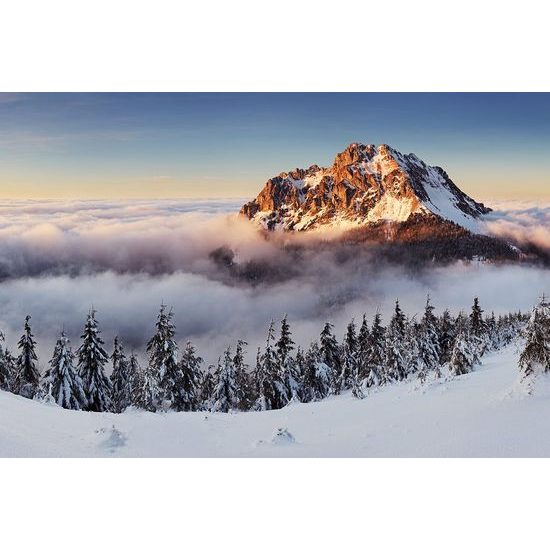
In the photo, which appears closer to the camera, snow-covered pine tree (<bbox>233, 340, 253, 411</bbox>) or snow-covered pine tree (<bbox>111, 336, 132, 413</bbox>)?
snow-covered pine tree (<bbox>233, 340, 253, 411</bbox>)

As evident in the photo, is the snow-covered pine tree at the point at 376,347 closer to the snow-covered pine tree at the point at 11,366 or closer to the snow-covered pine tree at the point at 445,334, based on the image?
the snow-covered pine tree at the point at 445,334

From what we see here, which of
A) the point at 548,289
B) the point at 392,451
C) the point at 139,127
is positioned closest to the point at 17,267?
the point at 139,127

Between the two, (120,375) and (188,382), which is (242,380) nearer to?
(188,382)

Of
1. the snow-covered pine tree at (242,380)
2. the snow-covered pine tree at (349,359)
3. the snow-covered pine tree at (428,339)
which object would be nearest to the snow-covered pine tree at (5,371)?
the snow-covered pine tree at (242,380)

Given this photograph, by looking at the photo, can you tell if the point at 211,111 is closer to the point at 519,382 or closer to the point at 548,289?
the point at 519,382

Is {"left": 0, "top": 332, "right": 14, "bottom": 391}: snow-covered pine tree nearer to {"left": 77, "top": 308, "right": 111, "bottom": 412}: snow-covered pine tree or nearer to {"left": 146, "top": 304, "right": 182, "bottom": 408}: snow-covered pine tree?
{"left": 77, "top": 308, "right": 111, "bottom": 412}: snow-covered pine tree

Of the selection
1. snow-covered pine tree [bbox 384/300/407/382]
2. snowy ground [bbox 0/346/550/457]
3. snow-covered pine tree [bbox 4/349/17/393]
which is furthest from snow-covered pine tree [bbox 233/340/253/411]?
snowy ground [bbox 0/346/550/457]
